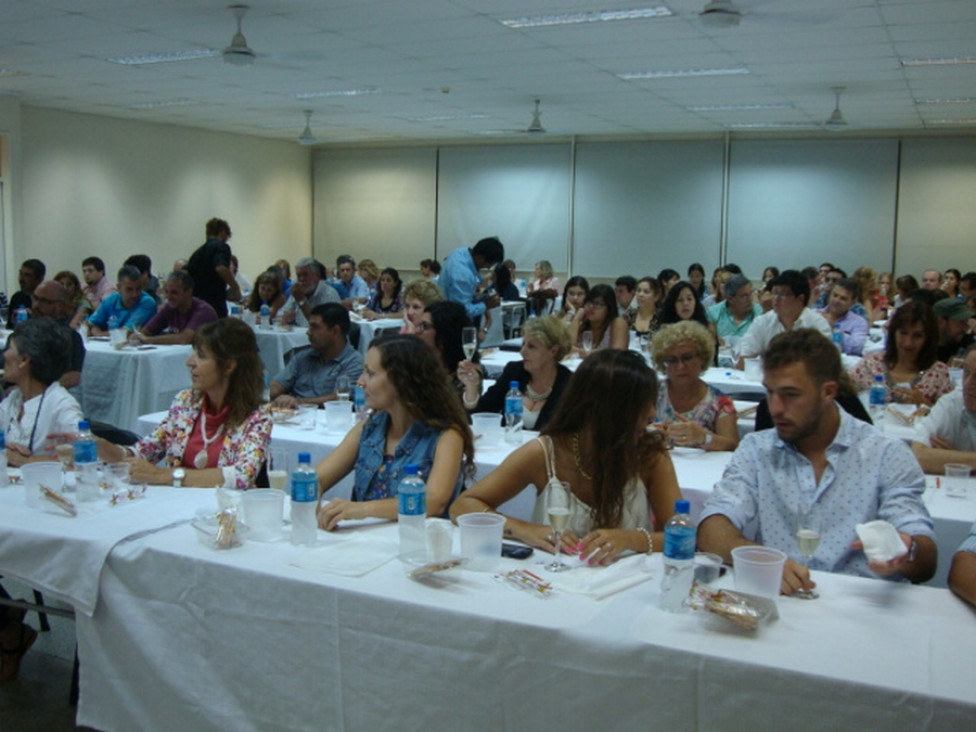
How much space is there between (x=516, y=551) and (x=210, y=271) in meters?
6.63

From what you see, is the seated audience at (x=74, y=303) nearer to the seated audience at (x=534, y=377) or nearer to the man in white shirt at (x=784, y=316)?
the seated audience at (x=534, y=377)

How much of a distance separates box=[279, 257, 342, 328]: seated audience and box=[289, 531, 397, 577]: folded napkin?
6.07m

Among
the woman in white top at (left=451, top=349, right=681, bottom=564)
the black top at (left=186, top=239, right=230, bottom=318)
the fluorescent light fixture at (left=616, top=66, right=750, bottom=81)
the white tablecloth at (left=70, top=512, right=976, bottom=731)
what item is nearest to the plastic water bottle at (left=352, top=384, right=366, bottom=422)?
the woman in white top at (left=451, top=349, right=681, bottom=564)

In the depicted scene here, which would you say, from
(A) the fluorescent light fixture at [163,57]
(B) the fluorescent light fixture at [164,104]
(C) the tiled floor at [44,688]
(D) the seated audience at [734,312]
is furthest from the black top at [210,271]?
(C) the tiled floor at [44,688]

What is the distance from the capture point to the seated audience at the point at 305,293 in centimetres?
849

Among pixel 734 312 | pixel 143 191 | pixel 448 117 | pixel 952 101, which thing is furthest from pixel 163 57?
pixel 952 101

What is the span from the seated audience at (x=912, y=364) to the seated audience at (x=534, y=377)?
152 centimetres

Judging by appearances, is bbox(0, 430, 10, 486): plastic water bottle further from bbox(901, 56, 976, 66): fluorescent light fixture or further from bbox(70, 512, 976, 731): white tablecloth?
bbox(901, 56, 976, 66): fluorescent light fixture

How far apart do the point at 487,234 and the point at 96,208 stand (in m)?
6.36

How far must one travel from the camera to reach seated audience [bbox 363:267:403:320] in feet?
33.0

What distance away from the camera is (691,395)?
3.99m

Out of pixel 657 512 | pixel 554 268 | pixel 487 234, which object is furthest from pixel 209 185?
pixel 657 512

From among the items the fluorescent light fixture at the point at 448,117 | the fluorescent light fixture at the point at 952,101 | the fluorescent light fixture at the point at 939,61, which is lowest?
the fluorescent light fixture at the point at 939,61

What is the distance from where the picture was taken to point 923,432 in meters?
3.60
